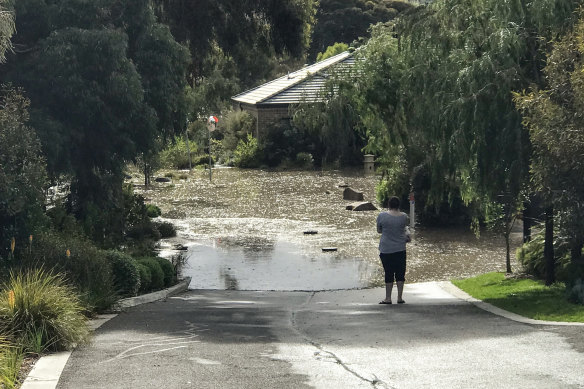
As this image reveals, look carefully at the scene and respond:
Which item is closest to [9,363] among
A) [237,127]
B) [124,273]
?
[124,273]

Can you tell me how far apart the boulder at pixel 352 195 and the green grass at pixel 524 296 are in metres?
14.1

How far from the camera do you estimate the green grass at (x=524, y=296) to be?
42.7 feet

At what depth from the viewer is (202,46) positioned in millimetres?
25375

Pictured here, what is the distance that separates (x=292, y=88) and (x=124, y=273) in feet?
116


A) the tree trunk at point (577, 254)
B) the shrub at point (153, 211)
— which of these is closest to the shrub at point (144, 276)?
the tree trunk at point (577, 254)

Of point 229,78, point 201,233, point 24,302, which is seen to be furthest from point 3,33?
point 229,78

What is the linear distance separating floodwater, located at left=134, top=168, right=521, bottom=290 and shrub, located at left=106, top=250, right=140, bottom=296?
14.4ft

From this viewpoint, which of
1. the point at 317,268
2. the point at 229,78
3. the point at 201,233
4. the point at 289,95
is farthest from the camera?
the point at 229,78

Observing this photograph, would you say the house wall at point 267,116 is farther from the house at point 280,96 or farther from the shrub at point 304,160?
the shrub at point 304,160

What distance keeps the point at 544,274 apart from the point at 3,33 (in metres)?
10.3

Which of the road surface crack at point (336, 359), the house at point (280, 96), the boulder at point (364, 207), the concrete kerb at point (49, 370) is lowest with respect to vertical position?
the road surface crack at point (336, 359)

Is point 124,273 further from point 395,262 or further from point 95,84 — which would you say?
point 95,84

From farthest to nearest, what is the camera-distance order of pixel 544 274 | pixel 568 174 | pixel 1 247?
pixel 544 274, pixel 1 247, pixel 568 174

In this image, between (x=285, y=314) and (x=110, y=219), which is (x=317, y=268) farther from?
(x=285, y=314)
